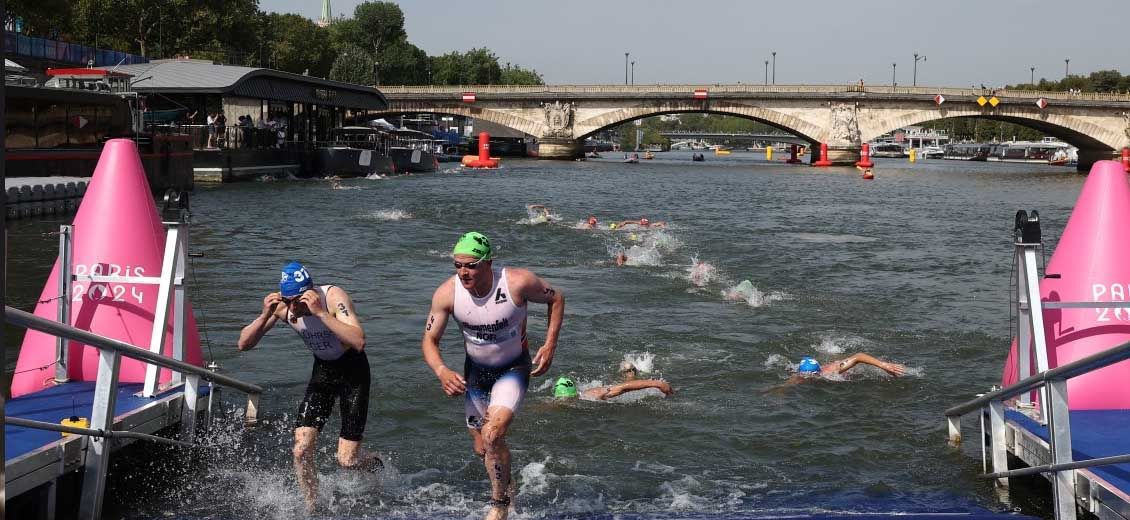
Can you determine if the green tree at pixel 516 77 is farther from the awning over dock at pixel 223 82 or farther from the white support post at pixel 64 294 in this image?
the white support post at pixel 64 294

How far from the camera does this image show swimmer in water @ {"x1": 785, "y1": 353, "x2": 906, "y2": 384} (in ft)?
42.5

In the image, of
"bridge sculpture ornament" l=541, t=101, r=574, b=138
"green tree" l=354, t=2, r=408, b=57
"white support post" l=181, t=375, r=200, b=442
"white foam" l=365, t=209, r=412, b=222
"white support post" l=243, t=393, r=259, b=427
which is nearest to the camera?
"white support post" l=181, t=375, r=200, b=442

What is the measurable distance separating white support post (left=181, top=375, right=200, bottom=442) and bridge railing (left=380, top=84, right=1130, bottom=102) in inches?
3307

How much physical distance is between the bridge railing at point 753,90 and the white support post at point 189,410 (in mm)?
83996

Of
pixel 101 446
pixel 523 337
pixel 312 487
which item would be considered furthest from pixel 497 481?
pixel 101 446

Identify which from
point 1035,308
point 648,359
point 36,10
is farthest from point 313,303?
point 36,10

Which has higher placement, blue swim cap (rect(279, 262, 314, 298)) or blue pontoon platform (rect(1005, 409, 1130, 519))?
blue swim cap (rect(279, 262, 314, 298))

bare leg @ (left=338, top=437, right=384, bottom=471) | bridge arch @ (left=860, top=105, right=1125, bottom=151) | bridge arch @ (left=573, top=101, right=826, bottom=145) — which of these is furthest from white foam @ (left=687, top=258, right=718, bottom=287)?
bridge arch @ (left=860, top=105, right=1125, bottom=151)

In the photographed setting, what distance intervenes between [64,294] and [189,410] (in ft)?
4.71

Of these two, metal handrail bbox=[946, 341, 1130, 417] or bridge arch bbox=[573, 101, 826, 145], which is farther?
bridge arch bbox=[573, 101, 826, 145]

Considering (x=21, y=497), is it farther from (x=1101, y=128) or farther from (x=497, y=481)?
(x=1101, y=128)

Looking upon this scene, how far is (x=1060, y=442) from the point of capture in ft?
23.1

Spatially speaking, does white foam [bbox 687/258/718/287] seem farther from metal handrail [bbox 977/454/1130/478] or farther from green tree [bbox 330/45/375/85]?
green tree [bbox 330/45/375/85]

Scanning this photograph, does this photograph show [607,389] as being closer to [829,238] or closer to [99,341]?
[99,341]
